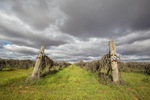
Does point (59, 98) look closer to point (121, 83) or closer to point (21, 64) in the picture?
point (121, 83)

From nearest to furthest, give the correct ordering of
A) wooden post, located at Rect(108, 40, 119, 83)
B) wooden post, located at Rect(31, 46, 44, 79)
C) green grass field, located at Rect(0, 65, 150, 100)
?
green grass field, located at Rect(0, 65, 150, 100)
wooden post, located at Rect(108, 40, 119, 83)
wooden post, located at Rect(31, 46, 44, 79)

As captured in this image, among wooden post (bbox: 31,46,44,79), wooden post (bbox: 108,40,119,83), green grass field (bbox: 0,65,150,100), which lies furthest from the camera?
wooden post (bbox: 31,46,44,79)

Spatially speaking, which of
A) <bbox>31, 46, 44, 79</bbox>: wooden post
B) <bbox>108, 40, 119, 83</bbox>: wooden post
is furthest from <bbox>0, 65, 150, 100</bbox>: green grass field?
<bbox>31, 46, 44, 79</bbox>: wooden post

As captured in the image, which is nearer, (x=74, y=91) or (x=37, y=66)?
(x=74, y=91)

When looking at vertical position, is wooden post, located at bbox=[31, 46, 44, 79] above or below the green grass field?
above

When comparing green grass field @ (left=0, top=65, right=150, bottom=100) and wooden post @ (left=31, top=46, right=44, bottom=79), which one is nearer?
green grass field @ (left=0, top=65, right=150, bottom=100)

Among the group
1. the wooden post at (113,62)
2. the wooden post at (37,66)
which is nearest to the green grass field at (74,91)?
the wooden post at (113,62)

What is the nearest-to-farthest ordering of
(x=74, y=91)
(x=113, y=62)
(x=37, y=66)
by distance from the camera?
(x=74, y=91) < (x=113, y=62) < (x=37, y=66)

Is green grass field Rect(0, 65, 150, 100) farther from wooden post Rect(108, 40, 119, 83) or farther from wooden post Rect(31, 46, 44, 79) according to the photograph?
wooden post Rect(31, 46, 44, 79)

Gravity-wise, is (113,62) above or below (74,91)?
above

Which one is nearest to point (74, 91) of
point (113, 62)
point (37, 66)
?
point (113, 62)

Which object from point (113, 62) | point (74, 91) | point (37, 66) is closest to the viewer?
point (74, 91)

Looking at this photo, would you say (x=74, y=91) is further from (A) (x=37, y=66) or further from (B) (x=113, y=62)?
(A) (x=37, y=66)

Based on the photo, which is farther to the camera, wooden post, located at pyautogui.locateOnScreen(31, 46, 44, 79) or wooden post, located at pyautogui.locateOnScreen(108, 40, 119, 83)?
wooden post, located at pyautogui.locateOnScreen(31, 46, 44, 79)
